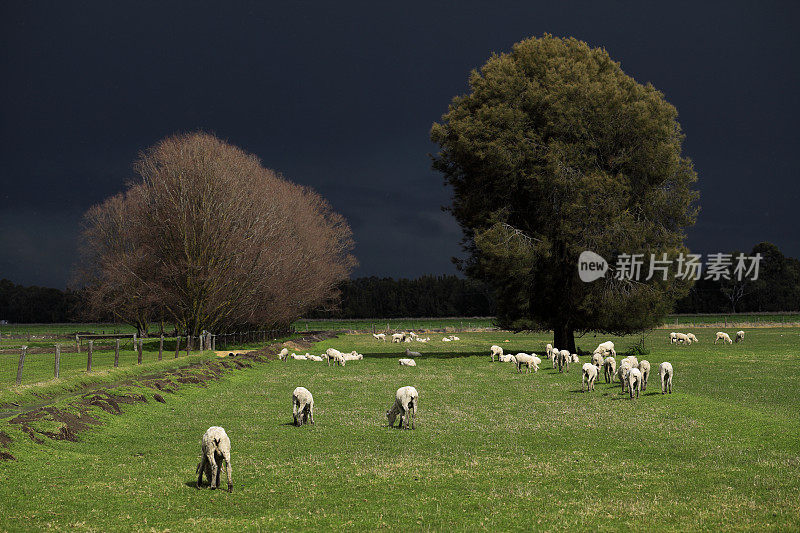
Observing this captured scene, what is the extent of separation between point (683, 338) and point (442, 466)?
58572mm

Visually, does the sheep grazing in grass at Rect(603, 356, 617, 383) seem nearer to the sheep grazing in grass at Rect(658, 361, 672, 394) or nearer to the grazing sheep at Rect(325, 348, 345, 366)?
the sheep grazing in grass at Rect(658, 361, 672, 394)

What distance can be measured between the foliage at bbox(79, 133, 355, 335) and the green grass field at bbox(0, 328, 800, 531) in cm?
3262

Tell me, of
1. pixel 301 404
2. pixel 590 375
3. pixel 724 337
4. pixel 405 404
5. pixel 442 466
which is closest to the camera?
pixel 442 466

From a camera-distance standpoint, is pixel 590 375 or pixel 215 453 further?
pixel 590 375

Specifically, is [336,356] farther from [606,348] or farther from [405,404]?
[405,404]

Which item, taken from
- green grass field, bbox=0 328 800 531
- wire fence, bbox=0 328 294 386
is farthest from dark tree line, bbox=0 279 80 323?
green grass field, bbox=0 328 800 531

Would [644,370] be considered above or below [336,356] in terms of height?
above

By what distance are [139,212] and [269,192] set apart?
14.2 meters

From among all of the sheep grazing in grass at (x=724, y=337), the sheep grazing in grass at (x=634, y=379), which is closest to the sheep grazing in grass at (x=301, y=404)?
the sheep grazing in grass at (x=634, y=379)

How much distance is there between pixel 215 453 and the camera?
1330cm

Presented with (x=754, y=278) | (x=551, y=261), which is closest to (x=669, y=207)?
(x=551, y=261)

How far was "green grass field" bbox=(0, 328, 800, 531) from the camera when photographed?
37.7ft

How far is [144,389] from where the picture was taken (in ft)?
87.4

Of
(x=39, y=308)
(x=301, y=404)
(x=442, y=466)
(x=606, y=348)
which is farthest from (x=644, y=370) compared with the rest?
(x=39, y=308)
